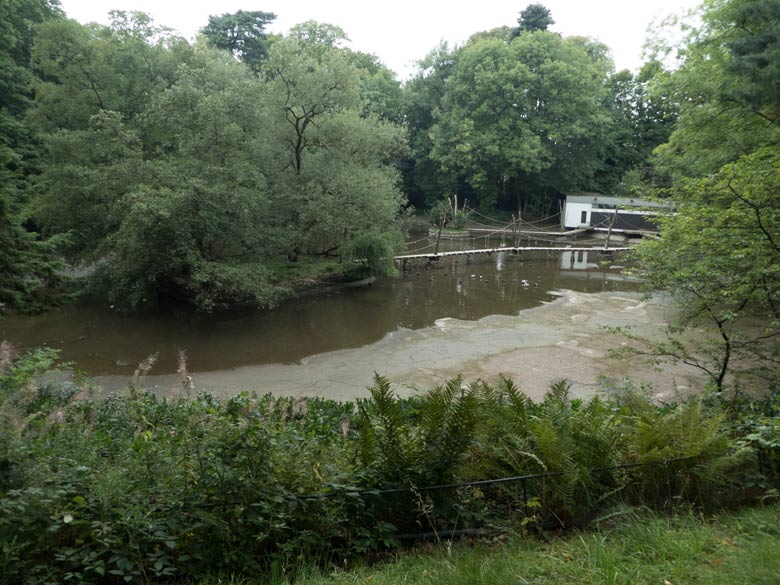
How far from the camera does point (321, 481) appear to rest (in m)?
3.09

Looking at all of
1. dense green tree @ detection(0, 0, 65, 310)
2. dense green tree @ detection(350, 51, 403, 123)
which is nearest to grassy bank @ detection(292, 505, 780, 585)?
dense green tree @ detection(0, 0, 65, 310)

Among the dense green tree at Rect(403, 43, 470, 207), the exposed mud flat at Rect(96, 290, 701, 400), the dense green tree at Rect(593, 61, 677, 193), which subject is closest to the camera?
the exposed mud flat at Rect(96, 290, 701, 400)

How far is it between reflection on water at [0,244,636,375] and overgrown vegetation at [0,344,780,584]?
7.28 m

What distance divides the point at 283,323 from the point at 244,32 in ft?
105

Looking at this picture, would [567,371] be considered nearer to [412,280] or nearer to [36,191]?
[412,280]

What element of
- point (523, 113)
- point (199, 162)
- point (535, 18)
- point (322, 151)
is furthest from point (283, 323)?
point (535, 18)

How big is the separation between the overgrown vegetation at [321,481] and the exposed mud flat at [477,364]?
387 cm

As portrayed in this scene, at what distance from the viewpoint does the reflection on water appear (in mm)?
11266

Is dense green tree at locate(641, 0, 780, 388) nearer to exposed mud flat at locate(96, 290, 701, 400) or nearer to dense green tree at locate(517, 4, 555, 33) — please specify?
exposed mud flat at locate(96, 290, 701, 400)

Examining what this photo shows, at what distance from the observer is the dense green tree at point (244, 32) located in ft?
122

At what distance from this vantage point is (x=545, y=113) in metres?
32.4

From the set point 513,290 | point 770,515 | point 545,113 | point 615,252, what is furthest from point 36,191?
point 545,113

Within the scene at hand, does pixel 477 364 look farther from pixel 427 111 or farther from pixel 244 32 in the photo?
pixel 244 32

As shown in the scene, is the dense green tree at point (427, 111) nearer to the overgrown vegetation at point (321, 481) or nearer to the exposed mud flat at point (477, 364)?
the exposed mud flat at point (477, 364)
